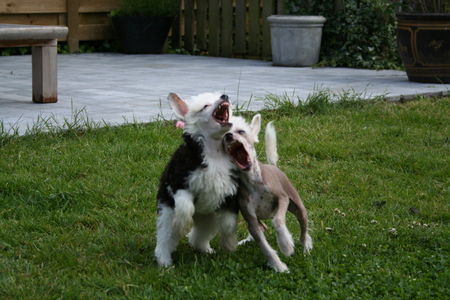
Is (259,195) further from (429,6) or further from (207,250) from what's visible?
(429,6)

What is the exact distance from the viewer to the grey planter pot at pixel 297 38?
35.3 feet

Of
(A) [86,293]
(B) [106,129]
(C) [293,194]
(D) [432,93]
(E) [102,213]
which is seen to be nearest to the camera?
(A) [86,293]

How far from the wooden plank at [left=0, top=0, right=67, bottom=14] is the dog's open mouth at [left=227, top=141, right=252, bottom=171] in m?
9.26

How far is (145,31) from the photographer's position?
41.3 feet

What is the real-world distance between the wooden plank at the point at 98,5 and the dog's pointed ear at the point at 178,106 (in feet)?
32.6

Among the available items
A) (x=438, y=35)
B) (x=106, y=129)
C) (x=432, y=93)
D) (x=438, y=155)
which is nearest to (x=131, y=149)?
(x=106, y=129)

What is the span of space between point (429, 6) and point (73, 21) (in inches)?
231

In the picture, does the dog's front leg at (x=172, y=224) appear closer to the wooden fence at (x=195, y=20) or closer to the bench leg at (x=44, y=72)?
the bench leg at (x=44, y=72)

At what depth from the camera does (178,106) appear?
318 centimetres

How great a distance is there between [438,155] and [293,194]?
208cm

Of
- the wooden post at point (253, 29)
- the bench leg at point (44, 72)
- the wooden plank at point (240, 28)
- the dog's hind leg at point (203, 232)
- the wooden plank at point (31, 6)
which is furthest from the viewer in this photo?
the wooden plank at point (240, 28)

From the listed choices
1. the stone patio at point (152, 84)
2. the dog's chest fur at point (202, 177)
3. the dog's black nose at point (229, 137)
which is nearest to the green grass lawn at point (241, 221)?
the dog's chest fur at point (202, 177)

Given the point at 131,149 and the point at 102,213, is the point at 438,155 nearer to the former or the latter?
the point at 131,149

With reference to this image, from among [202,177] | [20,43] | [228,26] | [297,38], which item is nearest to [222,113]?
[202,177]
